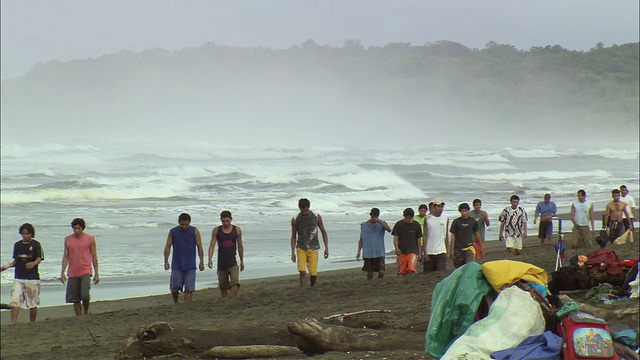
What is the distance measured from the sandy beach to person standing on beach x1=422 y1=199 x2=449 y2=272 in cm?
81

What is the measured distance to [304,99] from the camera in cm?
11525

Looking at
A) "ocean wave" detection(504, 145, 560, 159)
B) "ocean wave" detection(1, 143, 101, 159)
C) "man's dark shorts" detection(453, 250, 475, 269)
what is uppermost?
"ocean wave" detection(1, 143, 101, 159)

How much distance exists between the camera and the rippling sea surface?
19.5 metres

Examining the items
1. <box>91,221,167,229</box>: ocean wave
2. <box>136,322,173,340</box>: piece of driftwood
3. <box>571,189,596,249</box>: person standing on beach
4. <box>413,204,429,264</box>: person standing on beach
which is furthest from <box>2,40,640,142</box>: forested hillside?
<box>136,322,173,340</box>: piece of driftwood

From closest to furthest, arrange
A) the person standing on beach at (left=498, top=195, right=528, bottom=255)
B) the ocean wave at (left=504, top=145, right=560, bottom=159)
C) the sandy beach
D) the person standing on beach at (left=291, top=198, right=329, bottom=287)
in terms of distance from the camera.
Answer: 1. the sandy beach
2. the person standing on beach at (left=291, top=198, right=329, bottom=287)
3. the person standing on beach at (left=498, top=195, right=528, bottom=255)
4. the ocean wave at (left=504, top=145, right=560, bottom=159)

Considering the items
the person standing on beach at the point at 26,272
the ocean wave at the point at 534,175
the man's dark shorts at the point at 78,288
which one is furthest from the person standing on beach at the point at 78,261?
the ocean wave at the point at 534,175

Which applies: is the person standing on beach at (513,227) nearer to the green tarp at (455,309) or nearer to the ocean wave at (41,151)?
the green tarp at (455,309)

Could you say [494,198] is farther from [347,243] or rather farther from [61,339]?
[61,339]

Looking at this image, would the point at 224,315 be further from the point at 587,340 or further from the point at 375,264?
the point at 587,340

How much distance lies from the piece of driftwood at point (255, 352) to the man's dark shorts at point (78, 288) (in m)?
4.14

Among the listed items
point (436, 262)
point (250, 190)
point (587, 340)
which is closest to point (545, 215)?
point (436, 262)

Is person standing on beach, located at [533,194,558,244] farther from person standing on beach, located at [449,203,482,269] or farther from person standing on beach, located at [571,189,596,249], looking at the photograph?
person standing on beach, located at [449,203,482,269]

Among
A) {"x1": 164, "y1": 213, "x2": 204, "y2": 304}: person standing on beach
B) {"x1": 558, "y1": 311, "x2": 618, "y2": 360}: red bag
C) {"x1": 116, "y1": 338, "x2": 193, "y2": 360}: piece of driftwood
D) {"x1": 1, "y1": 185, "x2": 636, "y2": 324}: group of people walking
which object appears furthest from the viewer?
{"x1": 164, "y1": 213, "x2": 204, "y2": 304}: person standing on beach

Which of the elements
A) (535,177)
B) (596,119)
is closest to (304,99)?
(596,119)
